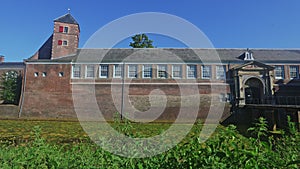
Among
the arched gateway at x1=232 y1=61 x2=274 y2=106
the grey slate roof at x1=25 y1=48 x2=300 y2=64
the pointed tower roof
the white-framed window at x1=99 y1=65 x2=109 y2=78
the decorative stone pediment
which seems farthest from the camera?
the pointed tower roof

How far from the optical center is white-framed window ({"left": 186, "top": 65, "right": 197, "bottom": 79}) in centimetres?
2110

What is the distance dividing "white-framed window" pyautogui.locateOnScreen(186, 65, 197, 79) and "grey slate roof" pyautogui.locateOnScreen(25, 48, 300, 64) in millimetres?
730

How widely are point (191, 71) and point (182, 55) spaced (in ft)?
9.06

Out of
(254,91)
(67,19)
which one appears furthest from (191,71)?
(67,19)

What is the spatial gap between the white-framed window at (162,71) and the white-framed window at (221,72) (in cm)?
604

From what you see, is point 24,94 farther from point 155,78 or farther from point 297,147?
point 297,147

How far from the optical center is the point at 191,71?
21.2 metres

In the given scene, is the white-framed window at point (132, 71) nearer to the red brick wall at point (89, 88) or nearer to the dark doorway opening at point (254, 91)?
the red brick wall at point (89, 88)

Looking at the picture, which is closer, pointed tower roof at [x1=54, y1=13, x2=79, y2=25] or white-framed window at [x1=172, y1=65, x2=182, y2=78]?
white-framed window at [x1=172, y1=65, x2=182, y2=78]

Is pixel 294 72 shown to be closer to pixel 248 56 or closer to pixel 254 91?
pixel 254 91

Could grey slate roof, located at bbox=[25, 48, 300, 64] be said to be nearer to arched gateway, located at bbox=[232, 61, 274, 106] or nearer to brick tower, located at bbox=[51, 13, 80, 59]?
brick tower, located at bbox=[51, 13, 80, 59]

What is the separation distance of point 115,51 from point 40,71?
9380mm

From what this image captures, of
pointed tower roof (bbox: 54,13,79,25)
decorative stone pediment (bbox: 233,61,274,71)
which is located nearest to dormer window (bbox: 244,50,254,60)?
decorative stone pediment (bbox: 233,61,274,71)

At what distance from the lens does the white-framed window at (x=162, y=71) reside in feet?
69.3
